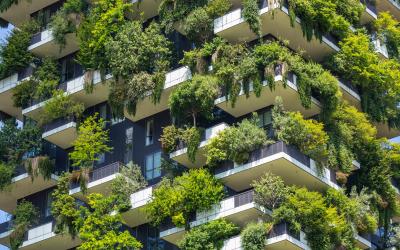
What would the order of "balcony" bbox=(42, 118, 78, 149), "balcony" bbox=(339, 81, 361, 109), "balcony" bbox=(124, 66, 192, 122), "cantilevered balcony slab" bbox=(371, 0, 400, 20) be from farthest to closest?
"cantilevered balcony slab" bbox=(371, 0, 400, 20) → "balcony" bbox=(42, 118, 78, 149) → "balcony" bbox=(339, 81, 361, 109) → "balcony" bbox=(124, 66, 192, 122)

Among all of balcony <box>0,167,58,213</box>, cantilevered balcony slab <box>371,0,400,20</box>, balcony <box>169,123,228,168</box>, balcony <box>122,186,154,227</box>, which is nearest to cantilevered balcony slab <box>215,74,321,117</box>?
balcony <box>169,123,228,168</box>

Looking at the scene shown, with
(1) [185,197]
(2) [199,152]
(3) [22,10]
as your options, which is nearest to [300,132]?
(2) [199,152]

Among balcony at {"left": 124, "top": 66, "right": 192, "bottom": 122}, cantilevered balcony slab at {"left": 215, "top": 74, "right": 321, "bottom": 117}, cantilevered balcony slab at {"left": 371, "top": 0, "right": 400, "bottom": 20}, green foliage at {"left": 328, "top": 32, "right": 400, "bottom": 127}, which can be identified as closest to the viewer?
cantilevered balcony slab at {"left": 215, "top": 74, "right": 321, "bottom": 117}

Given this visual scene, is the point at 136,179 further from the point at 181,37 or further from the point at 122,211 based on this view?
the point at 181,37

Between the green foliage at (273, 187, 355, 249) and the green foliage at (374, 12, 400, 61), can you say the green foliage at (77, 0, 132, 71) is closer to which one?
the green foliage at (374, 12, 400, 61)

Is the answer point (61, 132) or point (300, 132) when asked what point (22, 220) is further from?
point (300, 132)

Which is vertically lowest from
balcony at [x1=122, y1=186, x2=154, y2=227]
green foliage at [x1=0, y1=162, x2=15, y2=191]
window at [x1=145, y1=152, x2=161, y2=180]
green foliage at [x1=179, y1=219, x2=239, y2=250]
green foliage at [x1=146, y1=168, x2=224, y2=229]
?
green foliage at [x1=179, y1=219, x2=239, y2=250]

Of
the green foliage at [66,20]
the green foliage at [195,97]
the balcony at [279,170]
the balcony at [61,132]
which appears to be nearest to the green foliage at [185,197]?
the balcony at [279,170]

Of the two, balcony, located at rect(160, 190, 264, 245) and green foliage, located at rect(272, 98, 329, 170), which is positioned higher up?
green foliage, located at rect(272, 98, 329, 170)
